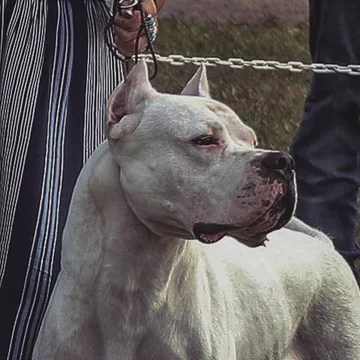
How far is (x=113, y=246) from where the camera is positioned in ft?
9.68

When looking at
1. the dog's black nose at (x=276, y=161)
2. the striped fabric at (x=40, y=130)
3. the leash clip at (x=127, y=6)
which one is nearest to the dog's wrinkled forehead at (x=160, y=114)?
the dog's black nose at (x=276, y=161)

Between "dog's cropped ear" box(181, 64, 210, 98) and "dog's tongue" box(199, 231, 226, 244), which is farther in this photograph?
"dog's cropped ear" box(181, 64, 210, 98)

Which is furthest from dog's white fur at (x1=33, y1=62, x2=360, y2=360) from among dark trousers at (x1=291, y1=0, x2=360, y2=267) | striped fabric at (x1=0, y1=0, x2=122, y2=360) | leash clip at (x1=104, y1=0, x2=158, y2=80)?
dark trousers at (x1=291, y1=0, x2=360, y2=267)

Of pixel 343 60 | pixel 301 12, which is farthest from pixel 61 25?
pixel 301 12

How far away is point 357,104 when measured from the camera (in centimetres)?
465

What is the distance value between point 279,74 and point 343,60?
→ 2.45 metres

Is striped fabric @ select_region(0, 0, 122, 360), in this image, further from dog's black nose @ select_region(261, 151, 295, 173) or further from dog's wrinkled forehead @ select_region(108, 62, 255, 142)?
dog's black nose @ select_region(261, 151, 295, 173)

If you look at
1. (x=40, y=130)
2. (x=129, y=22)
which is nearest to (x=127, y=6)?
(x=129, y=22)

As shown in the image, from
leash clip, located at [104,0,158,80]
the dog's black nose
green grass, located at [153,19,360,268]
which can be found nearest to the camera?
the dog's black nose

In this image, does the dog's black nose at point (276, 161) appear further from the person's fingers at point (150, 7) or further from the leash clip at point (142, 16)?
the person's fingers at point (150, 7)

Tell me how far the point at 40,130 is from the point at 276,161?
93 centimetres

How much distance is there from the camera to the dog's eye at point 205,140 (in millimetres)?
2826

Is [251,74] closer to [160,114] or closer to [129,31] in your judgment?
[129,31]

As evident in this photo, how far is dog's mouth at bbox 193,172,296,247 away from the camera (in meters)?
2.76
